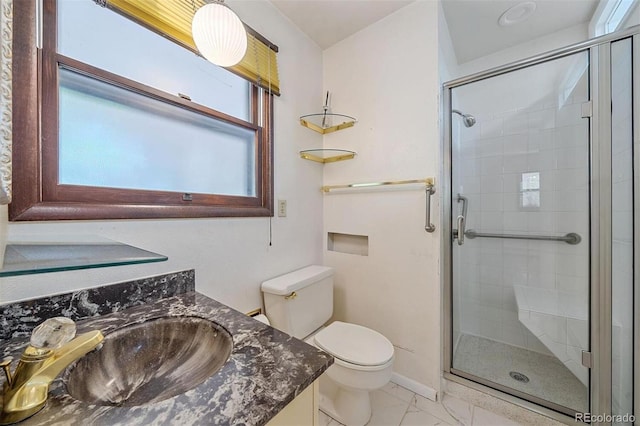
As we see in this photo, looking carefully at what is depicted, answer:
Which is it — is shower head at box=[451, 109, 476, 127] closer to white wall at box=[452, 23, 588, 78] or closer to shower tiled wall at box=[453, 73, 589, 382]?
shower tiled wall at box=[453, 73, 589, 382]

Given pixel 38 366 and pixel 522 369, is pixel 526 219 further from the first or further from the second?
pixel 38 366

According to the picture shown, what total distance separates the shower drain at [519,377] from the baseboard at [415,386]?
547 millimetres

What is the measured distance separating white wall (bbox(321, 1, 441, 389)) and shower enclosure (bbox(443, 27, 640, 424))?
0.19 metres

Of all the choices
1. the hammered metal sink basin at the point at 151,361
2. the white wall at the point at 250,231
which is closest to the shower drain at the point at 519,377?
the white wall at the point at 250,231

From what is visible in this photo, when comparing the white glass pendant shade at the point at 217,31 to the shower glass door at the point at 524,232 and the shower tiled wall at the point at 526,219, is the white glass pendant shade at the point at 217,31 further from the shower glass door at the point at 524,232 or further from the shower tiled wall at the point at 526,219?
the shower tiled wall at the point at 526,219

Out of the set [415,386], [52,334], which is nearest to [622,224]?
[415,386]

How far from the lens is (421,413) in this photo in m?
1.35

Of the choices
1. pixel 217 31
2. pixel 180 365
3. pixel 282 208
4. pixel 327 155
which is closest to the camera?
pixel 180 365

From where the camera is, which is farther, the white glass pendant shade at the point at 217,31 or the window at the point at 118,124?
the white glass pendant shade at the point at 217,31

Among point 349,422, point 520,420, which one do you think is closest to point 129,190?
point 349,422

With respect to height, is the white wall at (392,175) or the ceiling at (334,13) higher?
the ceiling at (334,13)

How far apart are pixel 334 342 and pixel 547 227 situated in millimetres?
1708

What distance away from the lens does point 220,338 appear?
747 mm

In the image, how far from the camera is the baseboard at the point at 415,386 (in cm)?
145
